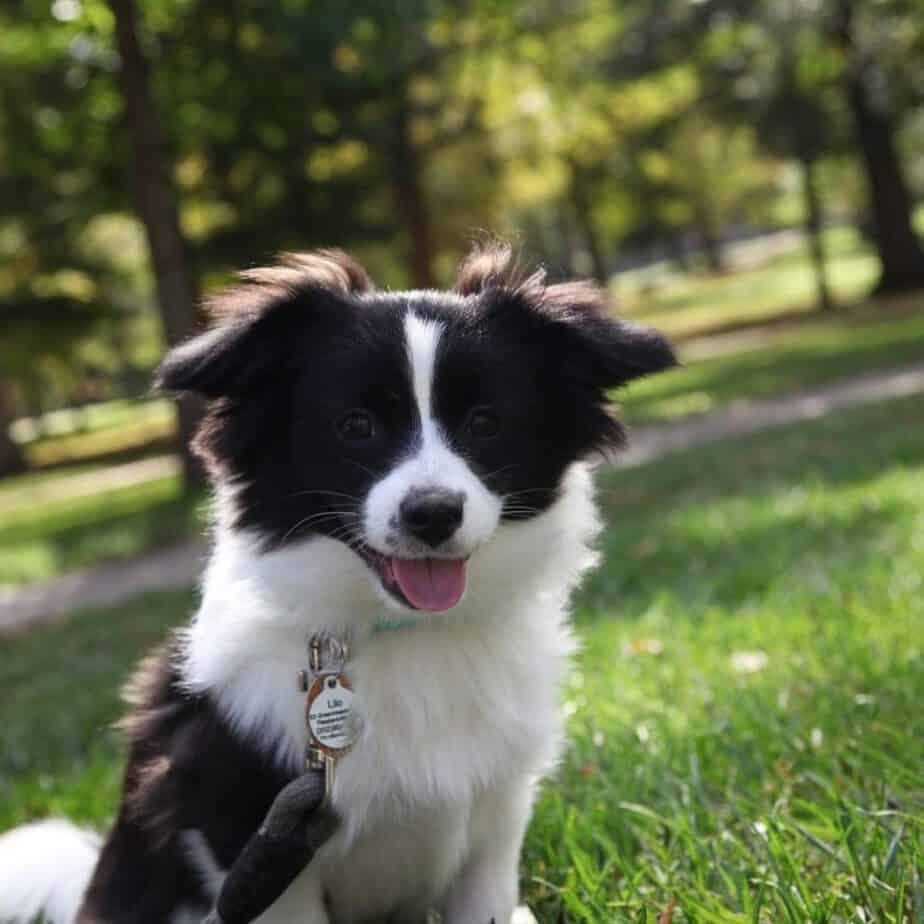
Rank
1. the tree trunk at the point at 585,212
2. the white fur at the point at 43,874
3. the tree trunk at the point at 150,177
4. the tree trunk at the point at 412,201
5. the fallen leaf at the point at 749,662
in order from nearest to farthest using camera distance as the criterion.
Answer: the white fur at the point at 43,874, the fallen leaf at the point at 749,662, the tree trunk at the point at 150,177, the tree trunk at the point at 412,201, the tree trunk at the point at 585,212

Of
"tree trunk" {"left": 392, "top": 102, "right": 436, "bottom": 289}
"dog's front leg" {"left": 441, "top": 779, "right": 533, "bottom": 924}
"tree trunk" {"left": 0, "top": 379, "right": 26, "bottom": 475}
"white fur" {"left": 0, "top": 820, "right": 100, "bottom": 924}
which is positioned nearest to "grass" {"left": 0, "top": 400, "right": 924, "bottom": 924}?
"dog's front leg" {"left": 441, "top": 779, "right": 533, "bottom": 924}

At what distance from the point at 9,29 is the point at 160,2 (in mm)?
1915

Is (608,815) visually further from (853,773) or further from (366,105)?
(366,105)

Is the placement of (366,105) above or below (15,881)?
above

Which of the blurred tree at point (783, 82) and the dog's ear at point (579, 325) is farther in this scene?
the blurred tree at point (783, 82)

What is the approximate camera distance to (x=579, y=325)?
287 cm

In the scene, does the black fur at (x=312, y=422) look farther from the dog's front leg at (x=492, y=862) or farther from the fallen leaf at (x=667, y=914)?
the fallen leaf at (x=667, y=914)

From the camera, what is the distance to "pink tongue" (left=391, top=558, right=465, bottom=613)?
8.27 ft

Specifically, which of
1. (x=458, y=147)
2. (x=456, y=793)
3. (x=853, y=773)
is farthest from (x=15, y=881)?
(x=458, y=147)

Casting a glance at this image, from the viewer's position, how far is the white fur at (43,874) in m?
3.08

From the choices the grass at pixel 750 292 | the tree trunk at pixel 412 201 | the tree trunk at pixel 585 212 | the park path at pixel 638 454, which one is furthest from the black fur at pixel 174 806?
the tree trunk at pixel 585 212

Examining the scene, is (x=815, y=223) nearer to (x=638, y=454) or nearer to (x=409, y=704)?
(x=638, y=454)

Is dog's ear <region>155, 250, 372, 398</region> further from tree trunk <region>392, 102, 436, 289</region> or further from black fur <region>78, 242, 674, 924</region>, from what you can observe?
tree trunk <region>392, 102, 436, 289</region>

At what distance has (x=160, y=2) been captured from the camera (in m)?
15.5
